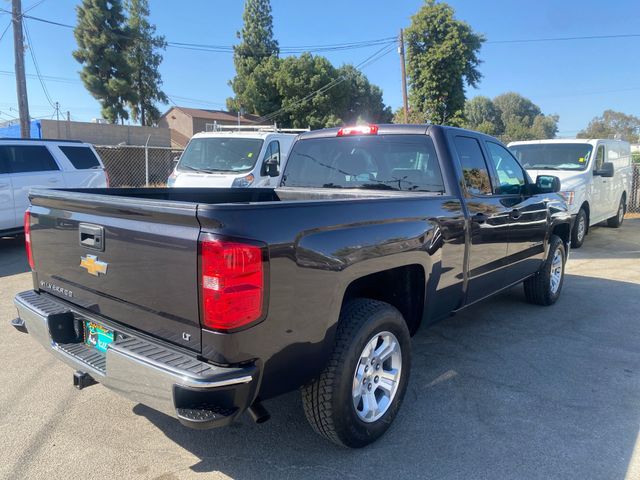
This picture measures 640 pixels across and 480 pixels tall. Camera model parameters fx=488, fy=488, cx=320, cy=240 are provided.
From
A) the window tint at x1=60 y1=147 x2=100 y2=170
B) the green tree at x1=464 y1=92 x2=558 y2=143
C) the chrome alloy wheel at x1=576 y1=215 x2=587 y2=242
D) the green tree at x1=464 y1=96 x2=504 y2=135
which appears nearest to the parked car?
the window tint at x1=60 y1=147 x2=100 y2=170

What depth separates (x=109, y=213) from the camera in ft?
8.30

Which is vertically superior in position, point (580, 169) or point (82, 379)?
point (580, 169)

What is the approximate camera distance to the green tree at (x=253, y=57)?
46.1m

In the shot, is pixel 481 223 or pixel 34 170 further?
pixel 34 170

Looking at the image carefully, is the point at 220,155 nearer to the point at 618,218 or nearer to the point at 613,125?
the point at 618,218

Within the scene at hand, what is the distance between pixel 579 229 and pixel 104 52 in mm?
41204

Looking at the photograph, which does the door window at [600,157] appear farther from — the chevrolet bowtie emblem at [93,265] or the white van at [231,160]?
the chevrolet bowtie emblem at [93,265]

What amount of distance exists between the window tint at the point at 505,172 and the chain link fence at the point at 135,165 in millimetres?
16193

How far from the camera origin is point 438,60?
30.0 m

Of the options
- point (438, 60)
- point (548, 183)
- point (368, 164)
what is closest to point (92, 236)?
point (368, 164)

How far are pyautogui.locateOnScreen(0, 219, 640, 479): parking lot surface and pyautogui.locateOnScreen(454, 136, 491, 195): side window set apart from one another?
1475mm

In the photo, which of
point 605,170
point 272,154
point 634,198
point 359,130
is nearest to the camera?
point 359,130

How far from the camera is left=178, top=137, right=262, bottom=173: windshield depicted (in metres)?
10.2

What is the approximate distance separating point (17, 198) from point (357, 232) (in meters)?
8.04
